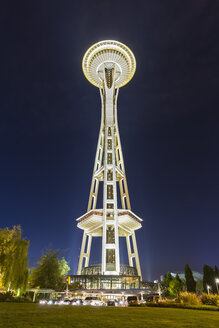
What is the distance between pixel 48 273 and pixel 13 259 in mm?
17835

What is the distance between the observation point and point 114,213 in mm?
54281

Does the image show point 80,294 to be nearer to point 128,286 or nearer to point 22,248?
point 128,286

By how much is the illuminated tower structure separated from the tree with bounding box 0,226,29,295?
30.1m

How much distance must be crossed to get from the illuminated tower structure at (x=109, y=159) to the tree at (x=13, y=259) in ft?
98.8

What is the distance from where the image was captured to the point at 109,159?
218ft

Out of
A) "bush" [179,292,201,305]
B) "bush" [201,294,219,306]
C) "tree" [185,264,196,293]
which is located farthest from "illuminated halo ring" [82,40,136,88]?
"bush" [201,294,219,306]

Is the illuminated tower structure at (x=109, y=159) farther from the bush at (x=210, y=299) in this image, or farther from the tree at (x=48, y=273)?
the bush at (x=210, y=299)

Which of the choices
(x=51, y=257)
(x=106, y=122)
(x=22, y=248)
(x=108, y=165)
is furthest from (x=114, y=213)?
(x=22, y=248)

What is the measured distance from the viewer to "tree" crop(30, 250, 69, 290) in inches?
1487

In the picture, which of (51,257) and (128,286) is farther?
(128,286)

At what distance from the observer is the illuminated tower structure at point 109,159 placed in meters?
57.1

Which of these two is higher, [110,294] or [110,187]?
[110,187]

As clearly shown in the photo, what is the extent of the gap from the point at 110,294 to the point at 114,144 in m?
38.5

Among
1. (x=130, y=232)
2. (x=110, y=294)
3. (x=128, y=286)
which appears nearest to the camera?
(x=110, y=294)
